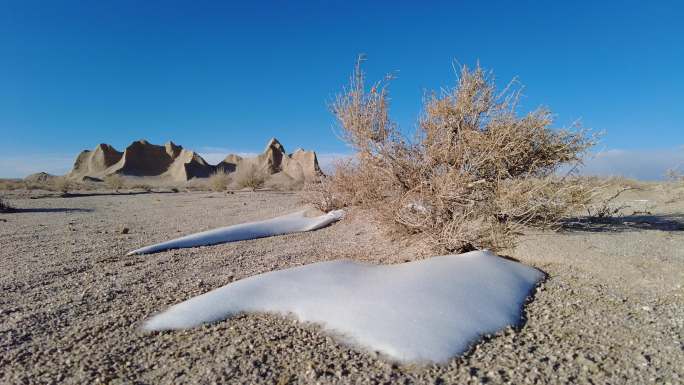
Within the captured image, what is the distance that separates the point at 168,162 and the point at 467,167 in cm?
4872

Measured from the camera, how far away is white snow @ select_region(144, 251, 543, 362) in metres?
2.43

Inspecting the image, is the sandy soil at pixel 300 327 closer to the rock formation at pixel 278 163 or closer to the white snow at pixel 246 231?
the white snow at pixel 246 231

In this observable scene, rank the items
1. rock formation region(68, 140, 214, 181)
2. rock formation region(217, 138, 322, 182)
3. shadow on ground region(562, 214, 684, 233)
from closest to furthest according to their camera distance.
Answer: shadow on ground region(562, 214, 684, 233) < rock formation region(217, 138, 322, 182) < rock formation region(68, 140, 214, 181)

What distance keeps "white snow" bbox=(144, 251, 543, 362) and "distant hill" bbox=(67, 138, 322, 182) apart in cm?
3711

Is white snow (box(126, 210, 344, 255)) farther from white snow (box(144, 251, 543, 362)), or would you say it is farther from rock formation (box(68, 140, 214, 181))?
rock formation (box(68, 140, 214, 181))

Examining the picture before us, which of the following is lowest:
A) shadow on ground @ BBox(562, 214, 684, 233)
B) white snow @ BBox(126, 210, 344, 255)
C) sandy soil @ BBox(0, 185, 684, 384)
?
sandy soil @ BBox(0, 185, 684, 384)

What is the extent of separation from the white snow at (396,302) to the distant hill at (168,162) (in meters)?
37.1

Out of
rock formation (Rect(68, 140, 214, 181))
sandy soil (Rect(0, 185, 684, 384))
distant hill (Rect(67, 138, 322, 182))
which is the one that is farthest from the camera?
rock formation (Rect(68, 140, 214, 181))

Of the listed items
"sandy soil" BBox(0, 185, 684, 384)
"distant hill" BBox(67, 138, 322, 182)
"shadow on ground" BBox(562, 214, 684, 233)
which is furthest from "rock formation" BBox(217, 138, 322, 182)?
"sandy soil" BBox(0, 185, 684, 384)

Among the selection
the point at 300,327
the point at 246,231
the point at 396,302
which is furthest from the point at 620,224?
the point at 246,231

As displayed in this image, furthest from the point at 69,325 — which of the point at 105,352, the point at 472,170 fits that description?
the point at 472,170

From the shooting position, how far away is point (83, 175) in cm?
4297

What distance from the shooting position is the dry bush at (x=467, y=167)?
4383 millimetres

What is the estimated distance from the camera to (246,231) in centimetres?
700
